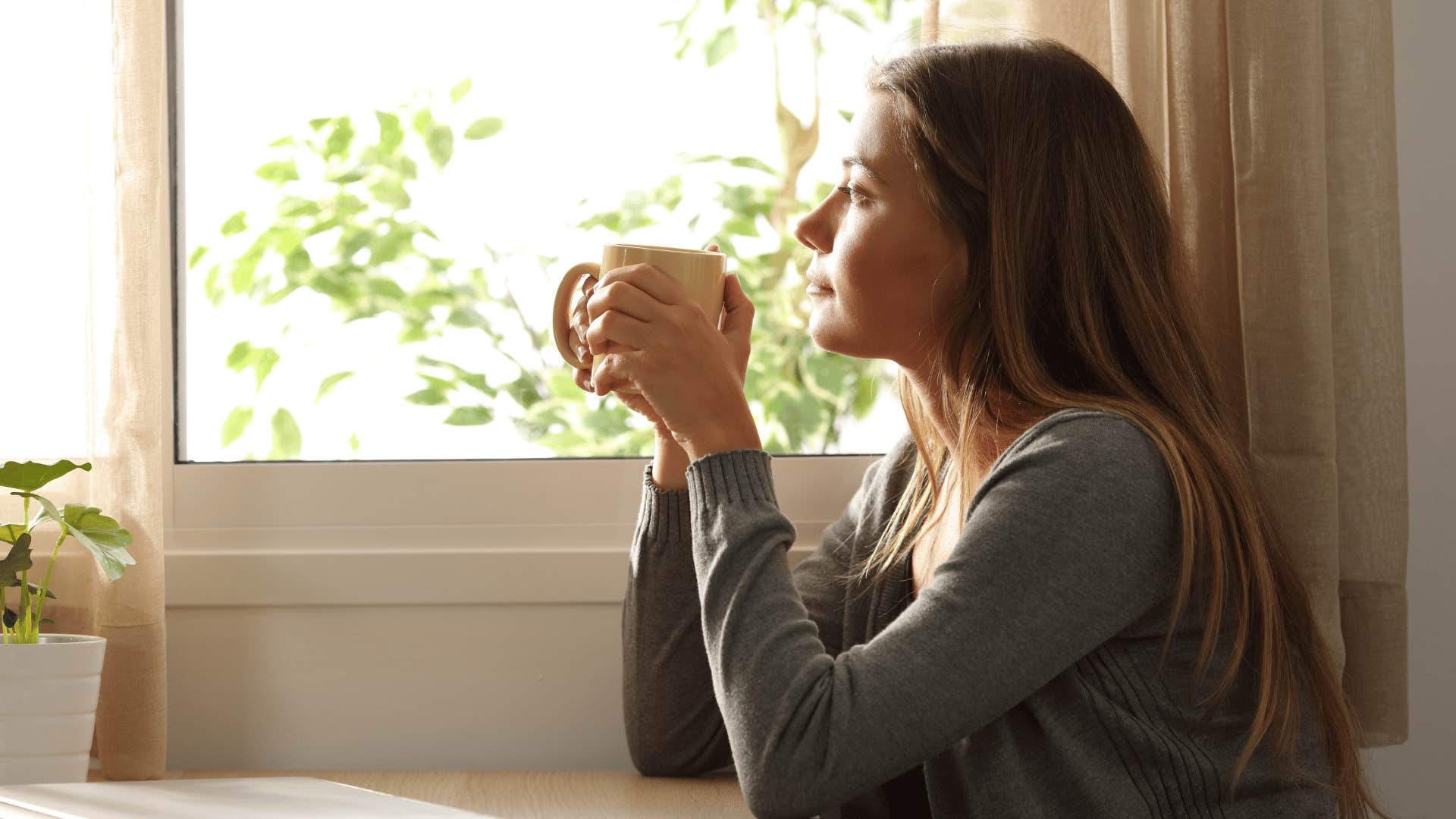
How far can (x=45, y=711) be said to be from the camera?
1037 millimetres

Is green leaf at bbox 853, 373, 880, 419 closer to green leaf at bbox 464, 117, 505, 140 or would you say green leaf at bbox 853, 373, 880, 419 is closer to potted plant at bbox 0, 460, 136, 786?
green leaf at bbox 464, 117, 505, 140

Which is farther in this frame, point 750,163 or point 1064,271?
point 750,163

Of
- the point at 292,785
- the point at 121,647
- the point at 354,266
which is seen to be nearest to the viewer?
the point at 292,785

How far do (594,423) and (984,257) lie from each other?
1.84 ft

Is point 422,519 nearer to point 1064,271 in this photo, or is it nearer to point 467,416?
point 467,416

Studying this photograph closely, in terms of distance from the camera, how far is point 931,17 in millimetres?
1172

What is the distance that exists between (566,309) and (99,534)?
17.0 inches

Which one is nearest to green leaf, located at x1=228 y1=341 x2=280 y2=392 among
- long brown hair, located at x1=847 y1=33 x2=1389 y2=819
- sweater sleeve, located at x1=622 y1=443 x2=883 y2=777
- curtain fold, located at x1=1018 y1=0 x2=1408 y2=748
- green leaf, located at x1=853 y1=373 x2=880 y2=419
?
sweater sleeve, located at x1=622 y1=443 x2=883 y2=777

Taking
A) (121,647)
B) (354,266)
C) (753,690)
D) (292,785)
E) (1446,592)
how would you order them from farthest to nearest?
(354,266)
(1446,592)
(121,647)
(292,785)
(753,690)

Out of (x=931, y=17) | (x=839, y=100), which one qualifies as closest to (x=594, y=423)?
(x=839, y=100)

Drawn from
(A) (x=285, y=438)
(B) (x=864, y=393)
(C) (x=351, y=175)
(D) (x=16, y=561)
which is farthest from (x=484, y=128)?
(D) (x=16, y=561)

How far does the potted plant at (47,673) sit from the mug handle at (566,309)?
40 cm

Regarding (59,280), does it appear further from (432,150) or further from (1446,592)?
(1446,592)

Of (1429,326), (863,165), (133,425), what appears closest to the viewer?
(863,165)
